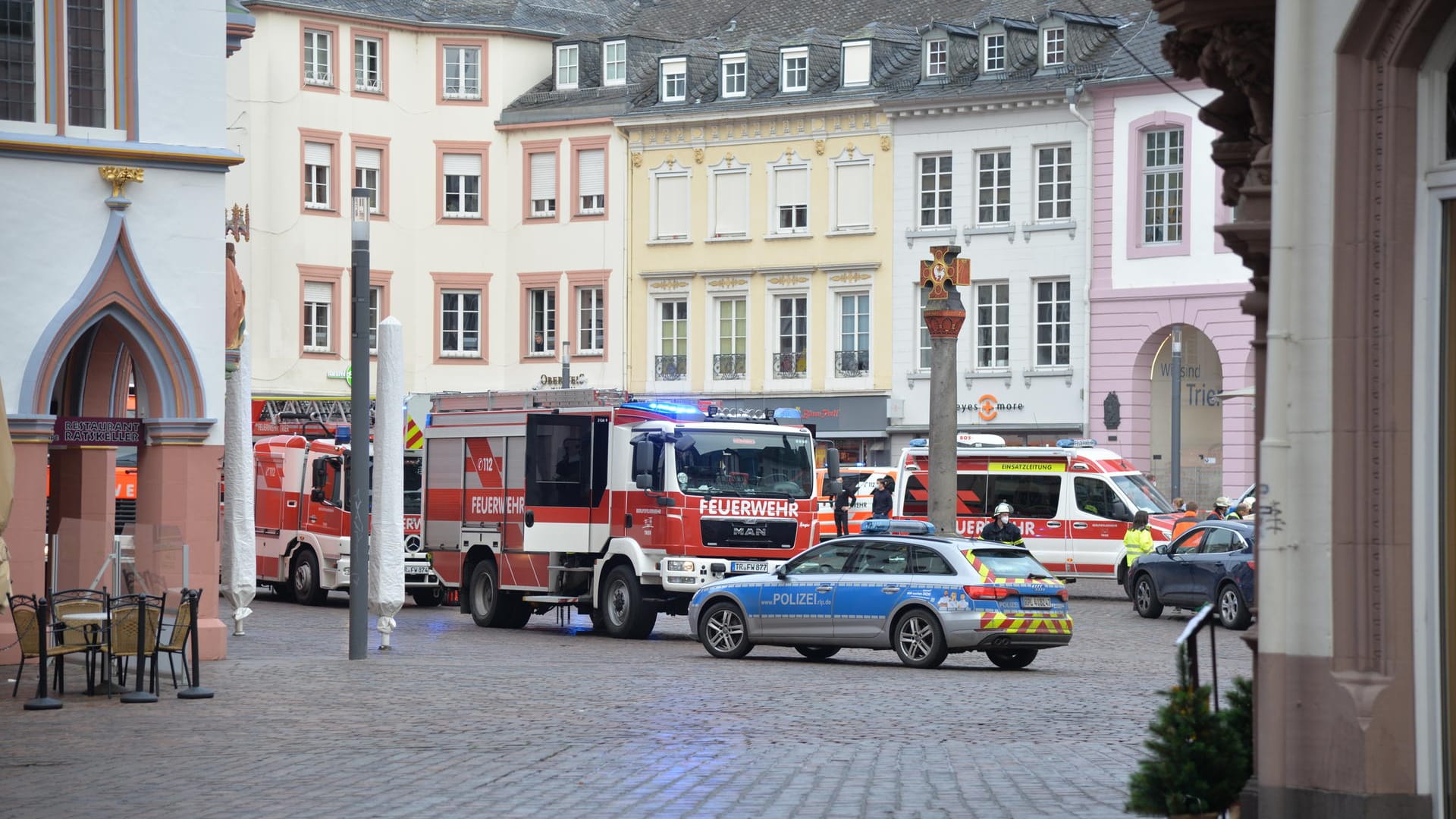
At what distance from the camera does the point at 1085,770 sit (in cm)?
Result: 1332

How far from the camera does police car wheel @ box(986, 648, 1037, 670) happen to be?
75.5ft

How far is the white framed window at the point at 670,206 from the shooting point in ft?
191

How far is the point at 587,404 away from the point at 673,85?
99.6 ft

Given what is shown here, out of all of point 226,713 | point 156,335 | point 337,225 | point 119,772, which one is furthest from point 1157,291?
point 119,772

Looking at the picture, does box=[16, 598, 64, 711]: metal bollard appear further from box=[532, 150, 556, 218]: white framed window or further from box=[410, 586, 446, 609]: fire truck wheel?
box=[532, 150, 556, 218]: white framed window

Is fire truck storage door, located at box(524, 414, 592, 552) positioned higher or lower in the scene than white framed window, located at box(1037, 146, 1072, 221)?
lower

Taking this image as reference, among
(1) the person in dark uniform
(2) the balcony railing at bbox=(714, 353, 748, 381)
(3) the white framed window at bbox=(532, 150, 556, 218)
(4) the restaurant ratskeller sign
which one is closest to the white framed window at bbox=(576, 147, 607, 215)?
(3) the white framed window at bbox=(532, 150, 556, 218)

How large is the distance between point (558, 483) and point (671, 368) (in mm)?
29316

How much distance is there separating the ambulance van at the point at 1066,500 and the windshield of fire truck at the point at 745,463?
9.47 m

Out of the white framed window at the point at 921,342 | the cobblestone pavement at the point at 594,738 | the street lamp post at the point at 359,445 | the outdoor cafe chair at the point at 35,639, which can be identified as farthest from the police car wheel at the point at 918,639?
the white framed window at the point at 921,342

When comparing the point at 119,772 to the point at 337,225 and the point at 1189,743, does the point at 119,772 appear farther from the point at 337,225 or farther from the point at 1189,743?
the point at 337,225

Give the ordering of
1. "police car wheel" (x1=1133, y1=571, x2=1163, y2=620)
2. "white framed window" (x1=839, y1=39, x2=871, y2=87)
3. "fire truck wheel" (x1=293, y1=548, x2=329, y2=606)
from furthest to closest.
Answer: "white framed window" (x1=839, y1=39, x2=871, y2=87)
"fire truck wheel" (x1=293, y1=548, x2=329, y2=606)
"police car wheel" (x1=1133, y1=571, x2=1163, y2=620)

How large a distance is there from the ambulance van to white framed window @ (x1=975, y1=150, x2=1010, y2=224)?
13.7m

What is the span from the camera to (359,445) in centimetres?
2325
